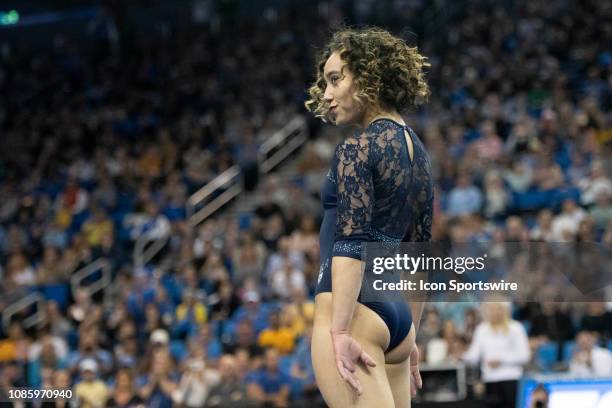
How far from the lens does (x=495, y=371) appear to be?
796 cm

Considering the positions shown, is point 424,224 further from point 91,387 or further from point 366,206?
point 91,387

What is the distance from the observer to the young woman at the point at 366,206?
125 inches

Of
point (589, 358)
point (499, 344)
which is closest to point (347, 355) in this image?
point (589, 358)

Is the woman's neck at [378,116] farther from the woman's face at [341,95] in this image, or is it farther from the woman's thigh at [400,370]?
the woman's thigh at [400,370]

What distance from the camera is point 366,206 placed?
10.4 feet

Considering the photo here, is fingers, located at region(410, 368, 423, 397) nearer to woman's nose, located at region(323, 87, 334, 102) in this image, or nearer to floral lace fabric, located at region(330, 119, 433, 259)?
floral lace fabric, located at region(330, 119, 433, 259)

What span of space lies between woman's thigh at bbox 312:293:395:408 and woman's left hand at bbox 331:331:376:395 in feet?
0.10

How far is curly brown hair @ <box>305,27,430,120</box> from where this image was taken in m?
3.35

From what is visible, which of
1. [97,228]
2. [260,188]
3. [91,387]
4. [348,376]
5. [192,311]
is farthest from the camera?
[260,188]

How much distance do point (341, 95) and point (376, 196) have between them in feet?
1.22

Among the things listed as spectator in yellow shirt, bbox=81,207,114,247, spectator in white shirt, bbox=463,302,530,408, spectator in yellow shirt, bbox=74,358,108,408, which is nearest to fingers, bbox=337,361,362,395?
spectator in yellow shirt, bbox=74,358,108,408

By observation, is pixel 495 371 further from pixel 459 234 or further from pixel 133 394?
pixel 133 394

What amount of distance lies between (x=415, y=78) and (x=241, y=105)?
1293cm

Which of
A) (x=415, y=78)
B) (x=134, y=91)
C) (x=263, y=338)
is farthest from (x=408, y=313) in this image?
(x=134, y=91)
